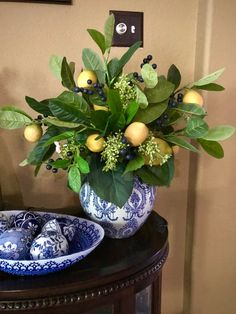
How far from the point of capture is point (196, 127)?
0.69m

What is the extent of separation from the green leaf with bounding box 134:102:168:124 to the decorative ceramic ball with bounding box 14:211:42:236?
0.33 metres

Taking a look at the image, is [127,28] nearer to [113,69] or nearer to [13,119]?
[113,69]

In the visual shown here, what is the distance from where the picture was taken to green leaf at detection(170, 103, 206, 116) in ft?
2.32

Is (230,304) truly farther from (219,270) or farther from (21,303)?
(21,303)

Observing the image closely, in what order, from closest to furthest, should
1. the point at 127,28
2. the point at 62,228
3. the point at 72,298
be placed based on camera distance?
the point at 72,298, the point at 62,228, the point at 127,28

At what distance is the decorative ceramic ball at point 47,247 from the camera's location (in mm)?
606

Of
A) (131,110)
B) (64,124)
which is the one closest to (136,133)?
(131,110)

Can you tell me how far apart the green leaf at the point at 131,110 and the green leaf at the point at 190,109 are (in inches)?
5.3

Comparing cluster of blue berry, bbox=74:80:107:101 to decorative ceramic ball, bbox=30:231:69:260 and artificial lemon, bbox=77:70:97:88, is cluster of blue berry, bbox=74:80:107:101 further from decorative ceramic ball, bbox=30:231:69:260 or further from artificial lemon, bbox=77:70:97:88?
decorative ceramic ball, bbox=30:231:69:260

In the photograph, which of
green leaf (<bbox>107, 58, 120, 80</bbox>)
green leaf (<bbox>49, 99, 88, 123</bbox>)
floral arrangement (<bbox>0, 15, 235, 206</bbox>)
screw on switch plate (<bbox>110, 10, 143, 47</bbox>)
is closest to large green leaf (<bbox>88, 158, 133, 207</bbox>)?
floral arrangement (<bbox>0, 15, 235, 206</bbox>)

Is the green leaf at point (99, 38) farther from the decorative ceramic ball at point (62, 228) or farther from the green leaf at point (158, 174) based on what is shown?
the decorative ceramic ball at point (62, 228)

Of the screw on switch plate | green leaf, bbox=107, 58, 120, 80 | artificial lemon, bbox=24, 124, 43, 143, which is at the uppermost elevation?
the screw on switch plate

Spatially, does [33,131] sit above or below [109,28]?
below

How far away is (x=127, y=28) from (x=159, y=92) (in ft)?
1.39
